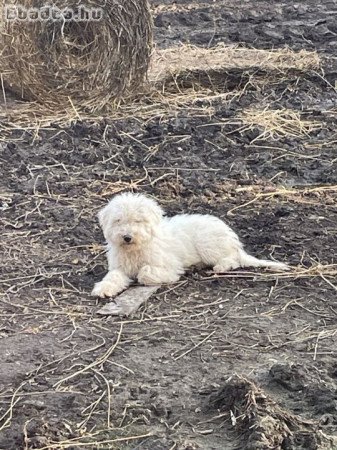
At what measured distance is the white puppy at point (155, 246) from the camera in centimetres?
617

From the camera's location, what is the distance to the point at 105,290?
607 cm

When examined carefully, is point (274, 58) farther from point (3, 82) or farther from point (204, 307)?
point (204, 307)

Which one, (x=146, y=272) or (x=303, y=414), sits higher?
(x=303, y=414)

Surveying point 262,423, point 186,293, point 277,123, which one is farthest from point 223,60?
point 262,423

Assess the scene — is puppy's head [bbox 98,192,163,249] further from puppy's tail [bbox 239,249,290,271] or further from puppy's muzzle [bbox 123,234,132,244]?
puppy's tail [bbox 239,249,290,271]

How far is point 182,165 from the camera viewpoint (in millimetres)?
8500

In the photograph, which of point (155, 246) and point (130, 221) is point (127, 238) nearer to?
point (130, 221)

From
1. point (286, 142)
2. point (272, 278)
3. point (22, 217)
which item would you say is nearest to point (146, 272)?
point (272, 278)

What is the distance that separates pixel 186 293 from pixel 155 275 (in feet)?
0.79

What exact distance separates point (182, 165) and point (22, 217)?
167 centimetres

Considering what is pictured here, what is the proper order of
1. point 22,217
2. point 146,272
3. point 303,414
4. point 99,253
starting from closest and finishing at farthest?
point 303,414, point 146,272, point 99,253, point 22,217

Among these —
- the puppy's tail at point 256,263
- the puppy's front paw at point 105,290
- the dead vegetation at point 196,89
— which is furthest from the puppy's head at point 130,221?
the dead vegetation at point 196,89

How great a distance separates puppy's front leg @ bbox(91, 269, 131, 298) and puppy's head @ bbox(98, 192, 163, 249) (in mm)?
187

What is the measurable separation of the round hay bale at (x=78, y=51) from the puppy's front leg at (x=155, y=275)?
4165 mm
